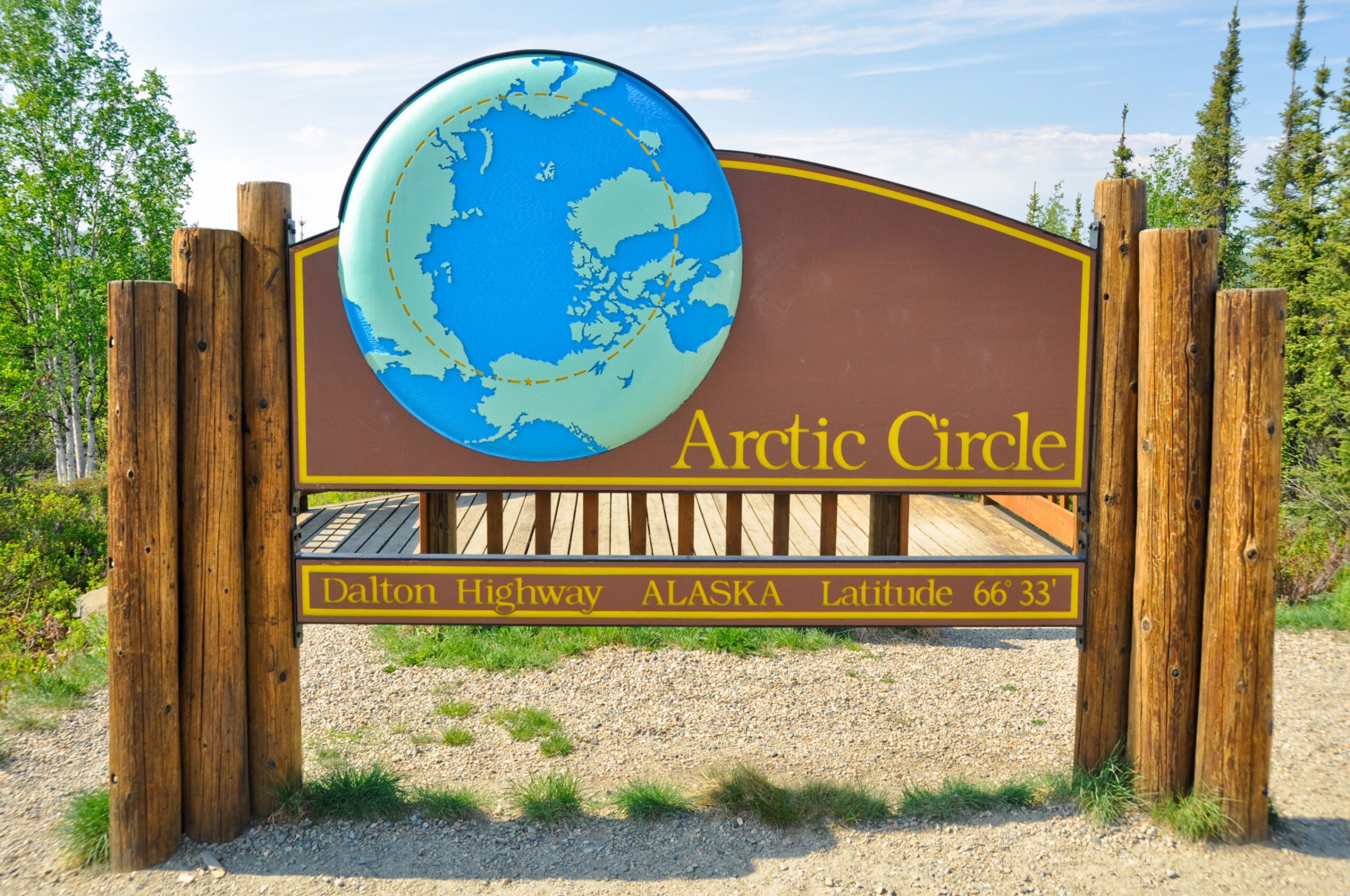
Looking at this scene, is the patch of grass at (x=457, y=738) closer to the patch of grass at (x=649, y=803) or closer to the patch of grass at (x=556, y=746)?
the patch of grass at (x=556, y=746)

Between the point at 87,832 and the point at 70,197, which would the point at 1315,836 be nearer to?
the point at 87,832

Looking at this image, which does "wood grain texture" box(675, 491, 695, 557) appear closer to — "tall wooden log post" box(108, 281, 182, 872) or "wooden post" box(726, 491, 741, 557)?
"wooden post" box(726, 491, 741, 557)

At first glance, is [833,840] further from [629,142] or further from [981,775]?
[629,142]

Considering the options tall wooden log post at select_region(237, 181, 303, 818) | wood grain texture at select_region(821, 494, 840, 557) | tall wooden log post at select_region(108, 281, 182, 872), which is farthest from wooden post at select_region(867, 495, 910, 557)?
tall wooden log post at select_region(108, 281, 182, 872)

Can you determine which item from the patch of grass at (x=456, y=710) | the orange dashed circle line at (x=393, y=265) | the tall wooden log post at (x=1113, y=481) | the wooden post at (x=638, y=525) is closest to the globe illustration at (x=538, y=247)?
the orange dashed circle line at (x=393, y=265)

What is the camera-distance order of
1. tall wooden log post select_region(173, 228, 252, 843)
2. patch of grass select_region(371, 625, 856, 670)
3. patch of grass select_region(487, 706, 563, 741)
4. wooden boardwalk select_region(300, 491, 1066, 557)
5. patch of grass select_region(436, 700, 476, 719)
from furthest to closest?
wooden boardwalk select_region(300, 491, 1066, 557) → patch of grass select_region(371, 625, 856, 670) → patch of grass select_region(436, 700, 476, 719) → patch of grass select_region(487, 706, 563, 741) → tall wooden log post select_region(173, 228, 252, 843)

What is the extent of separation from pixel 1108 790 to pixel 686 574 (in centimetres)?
190

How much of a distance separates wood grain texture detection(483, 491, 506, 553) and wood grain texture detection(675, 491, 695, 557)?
0.86 meters

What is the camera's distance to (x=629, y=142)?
10.8 ft

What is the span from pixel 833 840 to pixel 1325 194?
85.9 ft

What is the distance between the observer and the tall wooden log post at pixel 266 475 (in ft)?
11.2

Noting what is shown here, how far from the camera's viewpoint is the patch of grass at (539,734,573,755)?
4426 mm

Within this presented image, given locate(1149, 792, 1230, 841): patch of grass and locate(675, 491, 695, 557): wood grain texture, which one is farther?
locate(675, 491, 695, 557): wood grain texture

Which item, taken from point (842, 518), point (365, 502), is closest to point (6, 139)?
point (365, 502)
